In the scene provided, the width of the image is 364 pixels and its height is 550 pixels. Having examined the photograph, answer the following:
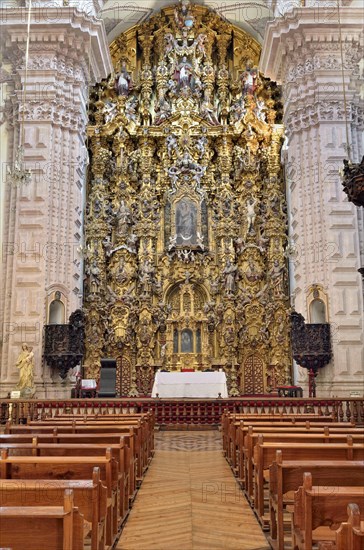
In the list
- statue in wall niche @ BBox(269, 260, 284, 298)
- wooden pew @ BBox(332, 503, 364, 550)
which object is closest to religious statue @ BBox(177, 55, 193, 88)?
statue in wall niche @ BBox(269, 260, 284, 298)

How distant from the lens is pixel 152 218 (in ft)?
69.6

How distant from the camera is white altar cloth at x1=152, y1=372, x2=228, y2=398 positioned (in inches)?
542

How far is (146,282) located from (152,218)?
2.44 metres

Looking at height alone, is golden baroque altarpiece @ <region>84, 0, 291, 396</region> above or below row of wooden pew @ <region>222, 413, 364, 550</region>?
above

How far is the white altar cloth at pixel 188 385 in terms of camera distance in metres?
13.8

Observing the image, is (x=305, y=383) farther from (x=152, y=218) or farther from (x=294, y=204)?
(x=152, y=218)

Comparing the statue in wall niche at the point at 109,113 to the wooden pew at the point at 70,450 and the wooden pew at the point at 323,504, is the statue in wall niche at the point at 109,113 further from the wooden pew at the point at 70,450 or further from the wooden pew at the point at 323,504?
the wooden pew at the point at 323,504

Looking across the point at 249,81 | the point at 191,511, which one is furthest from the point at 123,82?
the point at 191,511

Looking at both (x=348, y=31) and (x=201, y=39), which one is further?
(x=201, y=39)

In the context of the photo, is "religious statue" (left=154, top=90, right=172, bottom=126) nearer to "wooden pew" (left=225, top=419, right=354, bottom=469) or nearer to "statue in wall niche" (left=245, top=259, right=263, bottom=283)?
"statue in wall niche" (left=245, top=259, right=263, bottom=283)

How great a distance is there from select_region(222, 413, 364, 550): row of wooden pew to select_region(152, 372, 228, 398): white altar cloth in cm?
677

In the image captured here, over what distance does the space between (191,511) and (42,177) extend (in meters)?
13.2

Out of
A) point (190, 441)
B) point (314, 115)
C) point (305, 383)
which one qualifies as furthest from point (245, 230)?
point (190, 441)

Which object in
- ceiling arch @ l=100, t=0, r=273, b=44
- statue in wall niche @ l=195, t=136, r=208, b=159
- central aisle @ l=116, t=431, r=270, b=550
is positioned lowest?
central aisle @ l=116, t=431, r=270, b=550
